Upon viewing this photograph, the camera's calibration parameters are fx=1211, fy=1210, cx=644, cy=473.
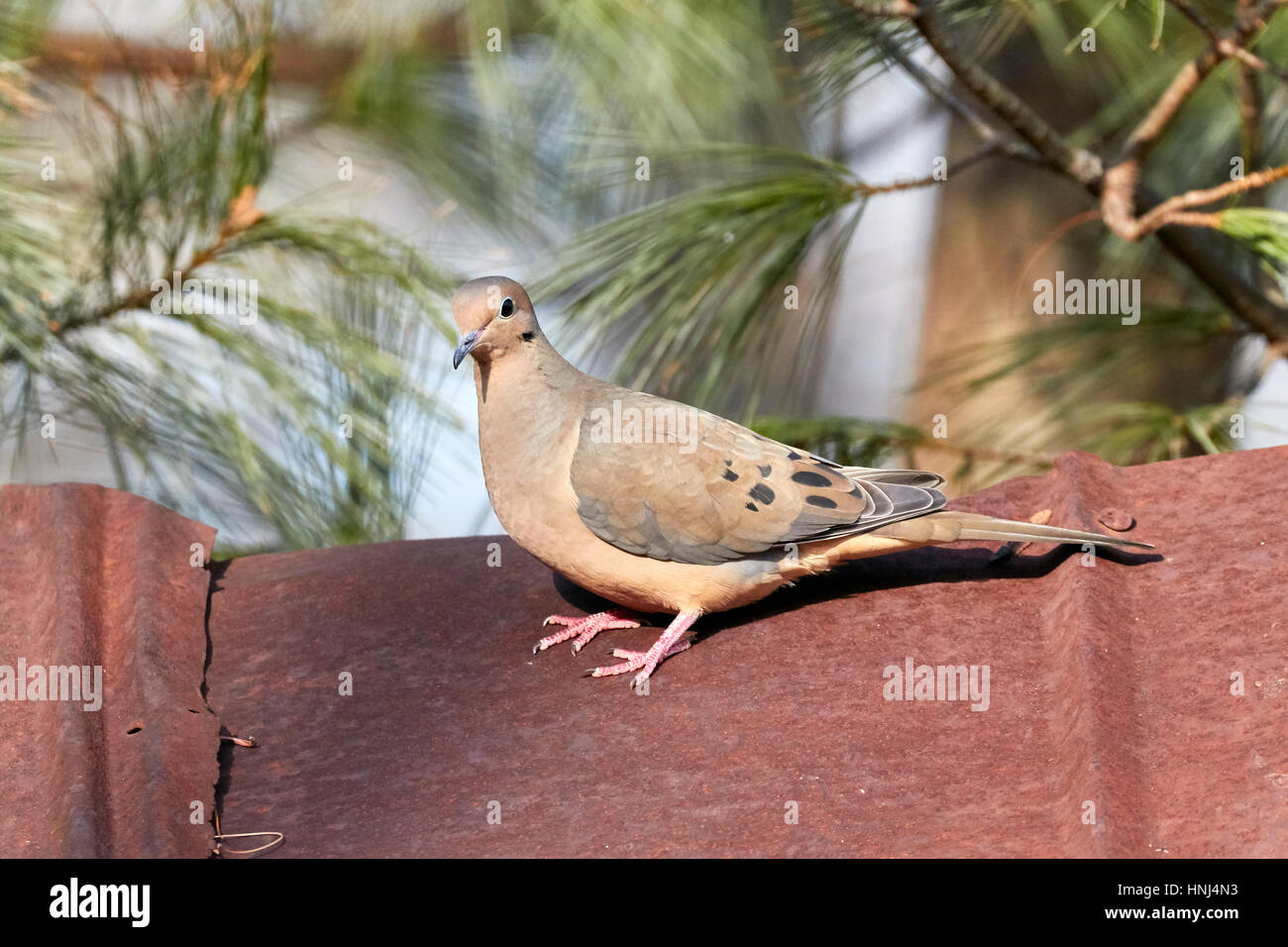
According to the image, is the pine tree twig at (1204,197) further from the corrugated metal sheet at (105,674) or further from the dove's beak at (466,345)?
the corrugated metal sheet at (105,674)

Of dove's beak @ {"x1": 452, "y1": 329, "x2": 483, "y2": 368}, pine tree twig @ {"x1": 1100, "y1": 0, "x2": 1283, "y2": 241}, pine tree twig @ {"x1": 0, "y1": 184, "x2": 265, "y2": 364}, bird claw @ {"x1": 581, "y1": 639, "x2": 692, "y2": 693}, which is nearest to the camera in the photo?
bird claw @ {"x1": 581, "y1": 639, "x2": 692, "y2": 693}

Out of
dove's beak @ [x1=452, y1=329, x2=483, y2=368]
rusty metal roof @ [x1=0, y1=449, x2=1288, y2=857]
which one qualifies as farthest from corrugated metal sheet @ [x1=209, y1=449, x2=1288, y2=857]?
dove's beak @ [x1=452, y1=329, x2=483, y2=368]

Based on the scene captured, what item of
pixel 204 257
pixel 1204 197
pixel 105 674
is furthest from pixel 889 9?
pixel 105 674

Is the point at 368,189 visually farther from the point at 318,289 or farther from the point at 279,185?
the point at 279,185

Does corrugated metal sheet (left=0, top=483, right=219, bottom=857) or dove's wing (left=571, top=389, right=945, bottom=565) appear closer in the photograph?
corrugated metal sheet (left=0, top=483, right=219, bottom=857)

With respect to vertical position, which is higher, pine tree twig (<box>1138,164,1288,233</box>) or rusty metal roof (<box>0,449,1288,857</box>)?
pine tree twig (<box>1138,164,1288,233</box>)

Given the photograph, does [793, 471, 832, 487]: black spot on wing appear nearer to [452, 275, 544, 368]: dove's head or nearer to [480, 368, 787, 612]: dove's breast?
[480, 368, 787, 612]: dove's breast

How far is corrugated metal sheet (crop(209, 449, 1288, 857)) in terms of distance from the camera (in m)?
1.88

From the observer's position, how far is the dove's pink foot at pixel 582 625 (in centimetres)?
255

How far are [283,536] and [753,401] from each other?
1.55m

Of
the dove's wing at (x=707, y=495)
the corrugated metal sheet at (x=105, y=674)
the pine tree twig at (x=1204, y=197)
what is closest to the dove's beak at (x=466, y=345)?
the dove's wing at (x=707, y=495)

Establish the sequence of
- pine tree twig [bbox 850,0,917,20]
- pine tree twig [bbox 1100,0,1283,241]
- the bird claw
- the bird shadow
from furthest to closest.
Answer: pine tree twig [bbox 850,0,917,20] → pine tree twig [bbox 1100,0,1283,241] → the bird shadow → the bird claw

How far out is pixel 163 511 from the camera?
2680 millimetres

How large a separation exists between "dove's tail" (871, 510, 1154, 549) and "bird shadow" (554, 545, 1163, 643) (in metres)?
0.05
